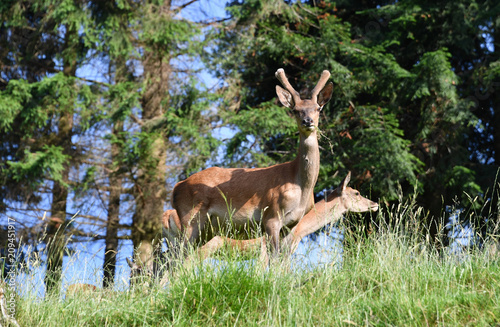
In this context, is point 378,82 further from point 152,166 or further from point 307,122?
point 307,122

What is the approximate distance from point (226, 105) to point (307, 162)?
29.9 feet

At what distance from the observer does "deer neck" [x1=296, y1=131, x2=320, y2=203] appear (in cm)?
670

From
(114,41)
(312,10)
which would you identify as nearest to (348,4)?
(312,10)

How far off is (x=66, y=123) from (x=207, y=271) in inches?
472

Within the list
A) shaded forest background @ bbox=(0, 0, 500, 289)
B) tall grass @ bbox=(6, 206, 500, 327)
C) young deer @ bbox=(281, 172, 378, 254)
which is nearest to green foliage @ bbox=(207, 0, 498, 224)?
shaded forest background @ bbox=(0, 0, 500, 289)

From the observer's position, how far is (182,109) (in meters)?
14.8

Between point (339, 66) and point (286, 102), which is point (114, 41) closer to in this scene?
point (339, 66)

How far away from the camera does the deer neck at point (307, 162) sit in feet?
22.0

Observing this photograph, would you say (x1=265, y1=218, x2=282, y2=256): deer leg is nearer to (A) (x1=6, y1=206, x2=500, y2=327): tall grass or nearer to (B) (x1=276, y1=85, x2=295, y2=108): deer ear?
(A) (x1=6, y1=206, x2=500, y2=327): tall grass

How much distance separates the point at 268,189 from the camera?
695cm

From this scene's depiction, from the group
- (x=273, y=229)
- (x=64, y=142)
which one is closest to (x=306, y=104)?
(x=273, y=229)

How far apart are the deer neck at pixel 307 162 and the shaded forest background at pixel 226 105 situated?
626 centimetres

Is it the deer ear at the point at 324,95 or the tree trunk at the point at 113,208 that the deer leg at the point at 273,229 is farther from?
the tree trunk at the point at 113,208

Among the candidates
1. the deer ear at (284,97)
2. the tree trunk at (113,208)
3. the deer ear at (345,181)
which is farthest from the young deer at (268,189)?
the tree trunk at (113,208)
